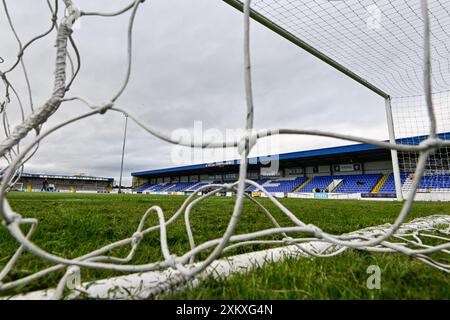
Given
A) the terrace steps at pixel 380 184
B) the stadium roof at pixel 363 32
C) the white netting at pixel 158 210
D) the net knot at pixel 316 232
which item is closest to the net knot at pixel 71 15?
the white netting at pixel 158 210

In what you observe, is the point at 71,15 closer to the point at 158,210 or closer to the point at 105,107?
the point at 105,107

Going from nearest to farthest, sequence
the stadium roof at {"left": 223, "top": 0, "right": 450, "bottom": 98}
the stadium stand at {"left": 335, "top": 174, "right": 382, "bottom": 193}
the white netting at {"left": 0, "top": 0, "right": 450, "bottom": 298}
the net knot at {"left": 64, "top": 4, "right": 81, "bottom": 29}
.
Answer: the white netting at {"left": 0, "top": 0, "right": 450, "bottom": 298}, the net knot at {"left": 64, "top": 4, "right": 81, "bottom": 29}, the stadium roof at {"left": 223, "top": 0, "right": 450, "bottom": 98}, the stadium stand at {"left": 335, "top": 174, "right": 382, "bottom": 193}

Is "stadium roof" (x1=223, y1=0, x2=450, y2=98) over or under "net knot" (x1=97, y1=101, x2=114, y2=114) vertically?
over

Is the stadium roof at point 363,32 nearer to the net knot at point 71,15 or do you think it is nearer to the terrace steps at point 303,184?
the net knot at point 71,15

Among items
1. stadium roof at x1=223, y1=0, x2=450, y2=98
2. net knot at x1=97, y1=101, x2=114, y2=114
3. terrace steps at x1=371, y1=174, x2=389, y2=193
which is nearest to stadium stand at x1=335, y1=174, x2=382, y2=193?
terrace steps at x1=371, y1=174, x2=389, y2=193

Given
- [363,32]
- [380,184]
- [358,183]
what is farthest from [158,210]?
[358,183]

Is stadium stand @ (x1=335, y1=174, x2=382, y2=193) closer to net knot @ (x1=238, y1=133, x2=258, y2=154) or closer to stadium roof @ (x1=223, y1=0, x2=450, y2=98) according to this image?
stadium roof @ (x1=223, y1=0, x2=450, y2=98)

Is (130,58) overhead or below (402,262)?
overhead

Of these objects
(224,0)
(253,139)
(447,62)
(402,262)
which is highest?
(447,62)

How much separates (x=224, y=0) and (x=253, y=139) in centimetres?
195

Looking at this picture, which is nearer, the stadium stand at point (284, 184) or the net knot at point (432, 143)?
the net knot at point (432, 143)

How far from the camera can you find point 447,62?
11.8 feet
